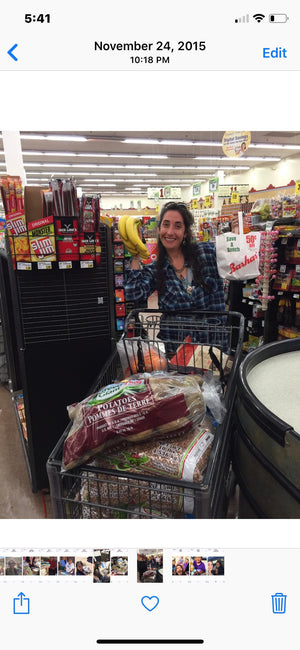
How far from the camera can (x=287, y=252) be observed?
427 centimetres

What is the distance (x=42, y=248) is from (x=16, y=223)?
0.18m

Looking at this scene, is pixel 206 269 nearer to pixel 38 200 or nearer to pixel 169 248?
pixel 169 248

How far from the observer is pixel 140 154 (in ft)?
43.6

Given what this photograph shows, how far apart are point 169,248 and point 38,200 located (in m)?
0.75

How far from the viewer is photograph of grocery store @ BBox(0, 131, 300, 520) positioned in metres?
0.82

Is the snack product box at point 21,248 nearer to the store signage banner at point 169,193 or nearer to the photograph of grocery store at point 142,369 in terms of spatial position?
the photograph of grocery store at point 142,369

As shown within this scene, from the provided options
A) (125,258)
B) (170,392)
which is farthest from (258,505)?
(125,258)
